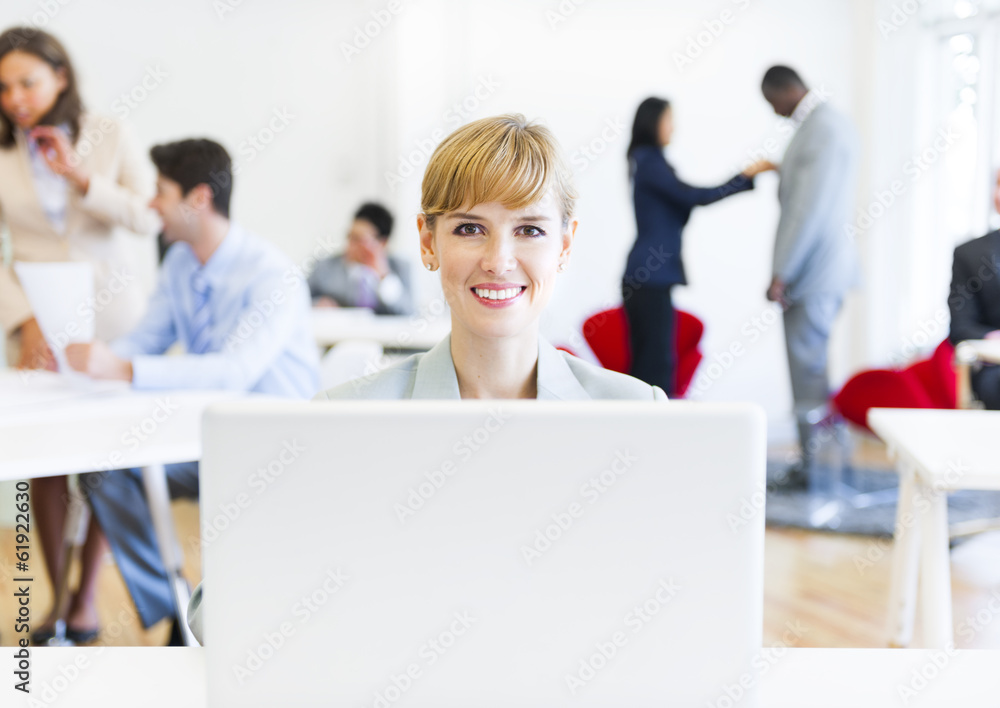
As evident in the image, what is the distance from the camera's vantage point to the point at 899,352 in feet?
16.0

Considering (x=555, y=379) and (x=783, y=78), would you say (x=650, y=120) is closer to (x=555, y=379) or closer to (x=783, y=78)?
(x=783, y=78)

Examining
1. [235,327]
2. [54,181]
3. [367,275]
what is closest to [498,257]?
[235,327]

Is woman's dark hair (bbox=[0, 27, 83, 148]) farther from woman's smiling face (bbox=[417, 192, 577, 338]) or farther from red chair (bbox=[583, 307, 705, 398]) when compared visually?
red chair (bbox=[583, 307, 705, 398])

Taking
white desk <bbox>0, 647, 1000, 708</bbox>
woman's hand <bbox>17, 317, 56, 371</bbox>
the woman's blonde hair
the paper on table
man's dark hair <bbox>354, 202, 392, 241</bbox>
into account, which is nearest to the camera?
white desk <bbox>0, 647, 1000, 708</bbox>

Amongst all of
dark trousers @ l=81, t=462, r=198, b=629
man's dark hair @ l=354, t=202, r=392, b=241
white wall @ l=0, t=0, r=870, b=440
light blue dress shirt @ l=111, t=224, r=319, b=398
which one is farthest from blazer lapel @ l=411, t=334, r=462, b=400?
white wall @ l=0, t=0, r=870, b=440

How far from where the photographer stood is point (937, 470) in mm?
1529

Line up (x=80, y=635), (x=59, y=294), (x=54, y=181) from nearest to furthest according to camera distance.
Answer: (x=59, y=294) → (x=80, y=635) → (x=54, y=181)

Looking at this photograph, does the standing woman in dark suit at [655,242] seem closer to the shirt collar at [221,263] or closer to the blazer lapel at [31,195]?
the shirt collar at [221,263]

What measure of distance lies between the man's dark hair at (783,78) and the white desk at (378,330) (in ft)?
5.08

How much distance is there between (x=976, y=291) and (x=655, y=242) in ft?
3.76

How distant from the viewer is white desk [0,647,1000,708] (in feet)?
2.39

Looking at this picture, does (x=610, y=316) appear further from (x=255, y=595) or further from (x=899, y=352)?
(x=255, y=595)

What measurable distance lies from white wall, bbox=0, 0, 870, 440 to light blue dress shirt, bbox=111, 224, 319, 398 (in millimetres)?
2822

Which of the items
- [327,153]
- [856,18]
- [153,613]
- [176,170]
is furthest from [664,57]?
[153,613]
